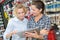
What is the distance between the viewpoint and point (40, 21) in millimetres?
2457

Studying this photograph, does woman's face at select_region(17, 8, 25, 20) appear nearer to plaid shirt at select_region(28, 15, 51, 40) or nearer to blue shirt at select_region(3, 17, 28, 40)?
blue shirt at select_region(3, 17, 28, 40)

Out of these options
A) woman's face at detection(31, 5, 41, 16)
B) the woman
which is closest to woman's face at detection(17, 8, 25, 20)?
the woman

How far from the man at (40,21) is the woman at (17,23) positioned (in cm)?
17

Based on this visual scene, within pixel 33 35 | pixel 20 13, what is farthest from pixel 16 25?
pixel 33 35

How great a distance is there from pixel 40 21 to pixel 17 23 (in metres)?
0.37

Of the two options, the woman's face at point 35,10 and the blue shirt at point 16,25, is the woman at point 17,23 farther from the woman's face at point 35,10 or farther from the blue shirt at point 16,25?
the woman's face at point 35,10

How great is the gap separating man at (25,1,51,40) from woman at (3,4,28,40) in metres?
0.17

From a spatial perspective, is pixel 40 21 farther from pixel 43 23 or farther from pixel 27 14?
pixel 27 14

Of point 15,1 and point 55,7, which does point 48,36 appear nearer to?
point 55,7

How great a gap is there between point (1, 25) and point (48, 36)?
746mm

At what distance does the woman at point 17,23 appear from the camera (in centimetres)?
263

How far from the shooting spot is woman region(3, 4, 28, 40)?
2.63m

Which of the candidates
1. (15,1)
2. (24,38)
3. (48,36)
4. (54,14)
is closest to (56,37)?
(48,36)

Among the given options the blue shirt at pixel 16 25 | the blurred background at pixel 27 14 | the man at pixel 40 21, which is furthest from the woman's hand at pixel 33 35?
the blurred background at pixel 27 14
